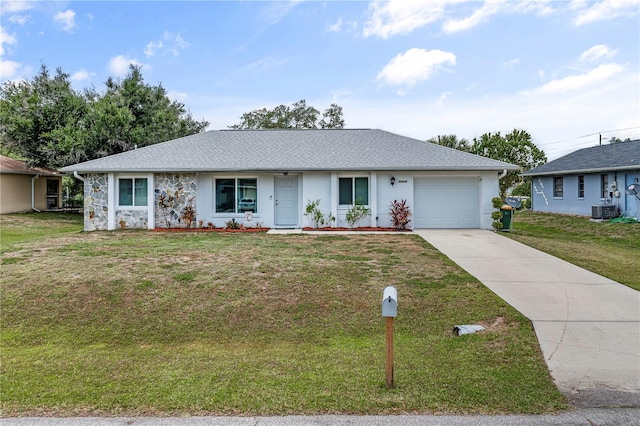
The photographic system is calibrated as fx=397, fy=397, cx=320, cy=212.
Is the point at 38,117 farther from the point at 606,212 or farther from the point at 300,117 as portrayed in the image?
the point at 606,212

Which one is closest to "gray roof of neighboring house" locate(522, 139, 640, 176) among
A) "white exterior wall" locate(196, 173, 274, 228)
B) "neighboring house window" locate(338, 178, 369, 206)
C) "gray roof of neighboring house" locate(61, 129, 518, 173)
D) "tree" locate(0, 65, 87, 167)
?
"gray roof of neighboring house" locate(61, 129, 518, 173)

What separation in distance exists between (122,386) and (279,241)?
7.93 m

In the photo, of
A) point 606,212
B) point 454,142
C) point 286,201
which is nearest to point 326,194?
point 286,201

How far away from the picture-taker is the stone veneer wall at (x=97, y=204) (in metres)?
14.9

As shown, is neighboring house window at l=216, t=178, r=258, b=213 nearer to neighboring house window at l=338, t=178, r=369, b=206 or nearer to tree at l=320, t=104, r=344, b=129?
neighboring house window at l=338, t=178, r=369, b=206

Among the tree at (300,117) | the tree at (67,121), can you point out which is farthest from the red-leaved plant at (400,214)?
the tree at (300,117)

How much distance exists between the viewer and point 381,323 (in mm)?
5598

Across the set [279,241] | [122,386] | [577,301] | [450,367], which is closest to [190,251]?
[279,241]

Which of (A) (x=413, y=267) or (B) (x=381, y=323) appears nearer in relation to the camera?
(B) (x=381, y=323)

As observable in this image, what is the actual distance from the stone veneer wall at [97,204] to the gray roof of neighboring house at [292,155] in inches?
26.4

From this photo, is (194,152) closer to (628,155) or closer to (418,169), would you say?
(418,169)

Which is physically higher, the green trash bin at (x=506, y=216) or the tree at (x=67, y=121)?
the tree at (x=67, y=121)

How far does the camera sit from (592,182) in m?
20.6

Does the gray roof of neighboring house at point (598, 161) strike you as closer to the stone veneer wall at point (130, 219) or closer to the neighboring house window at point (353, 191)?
the neighboring house window at point (353, 191)
